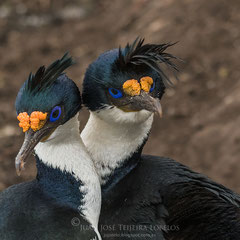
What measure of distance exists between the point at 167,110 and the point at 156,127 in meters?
0.42

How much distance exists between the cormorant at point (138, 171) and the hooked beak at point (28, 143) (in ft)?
1.89

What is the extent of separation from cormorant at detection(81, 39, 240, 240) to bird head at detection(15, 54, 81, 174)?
1.11 feet

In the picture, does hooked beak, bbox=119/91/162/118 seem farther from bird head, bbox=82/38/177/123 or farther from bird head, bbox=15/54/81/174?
bird head, bbox=15/54/81/174

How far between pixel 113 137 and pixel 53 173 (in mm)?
591

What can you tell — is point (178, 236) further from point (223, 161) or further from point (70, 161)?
point (223, 161)

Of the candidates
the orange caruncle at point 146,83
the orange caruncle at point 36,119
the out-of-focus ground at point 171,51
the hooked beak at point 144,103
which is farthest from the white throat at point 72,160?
the out-of-focus ground at point 171,51

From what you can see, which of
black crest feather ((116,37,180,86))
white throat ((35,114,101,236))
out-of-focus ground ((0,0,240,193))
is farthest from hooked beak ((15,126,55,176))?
out-of-focus ground ((0,0,240,193))

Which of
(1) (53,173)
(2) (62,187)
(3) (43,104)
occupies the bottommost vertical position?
(2) (62,187)

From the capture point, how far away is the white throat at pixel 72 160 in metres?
4.30

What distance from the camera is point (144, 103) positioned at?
4.34m

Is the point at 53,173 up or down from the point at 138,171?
up

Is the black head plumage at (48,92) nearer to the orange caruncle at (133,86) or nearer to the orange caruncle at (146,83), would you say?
the orange caruncle at (133,86)

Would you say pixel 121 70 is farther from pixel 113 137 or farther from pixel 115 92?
pixel 113 137

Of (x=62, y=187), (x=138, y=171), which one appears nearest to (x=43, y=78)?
(x=62, y=187)
